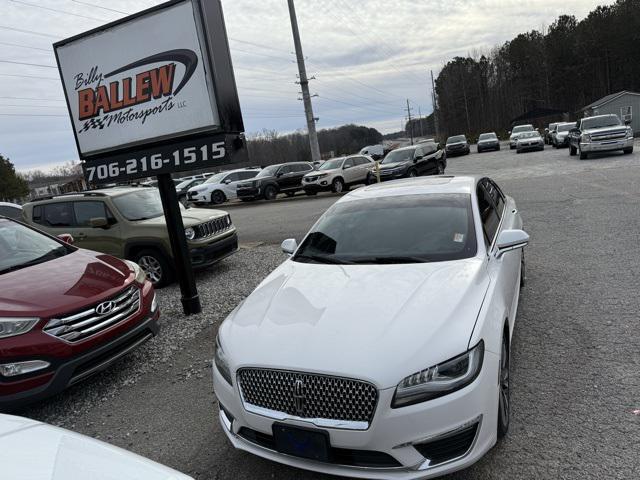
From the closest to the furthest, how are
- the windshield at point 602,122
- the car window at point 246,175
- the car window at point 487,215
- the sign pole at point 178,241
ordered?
the car window at point 487,215, the sign pole at point 178,241, the windshield at point 602,122, the car window at point 246,175

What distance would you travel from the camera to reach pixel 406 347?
2.44m

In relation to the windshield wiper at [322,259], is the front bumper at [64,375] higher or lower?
lower

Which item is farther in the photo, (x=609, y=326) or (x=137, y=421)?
(x=609, y=326)

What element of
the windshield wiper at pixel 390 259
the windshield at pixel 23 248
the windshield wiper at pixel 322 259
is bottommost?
the windshield wiper at pixel 390 259

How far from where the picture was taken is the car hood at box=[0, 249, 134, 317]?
12.5 ft

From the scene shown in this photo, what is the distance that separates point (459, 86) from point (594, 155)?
75.8 meters

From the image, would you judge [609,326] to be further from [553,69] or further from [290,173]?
[553,69]

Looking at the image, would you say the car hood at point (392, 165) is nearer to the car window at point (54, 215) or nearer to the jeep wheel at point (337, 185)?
the jeep wheel at point (337, 185)

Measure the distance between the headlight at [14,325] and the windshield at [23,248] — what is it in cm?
107

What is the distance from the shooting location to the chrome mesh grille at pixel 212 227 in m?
7.99

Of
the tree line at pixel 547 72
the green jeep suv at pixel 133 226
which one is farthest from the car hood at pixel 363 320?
the tree line at pixel 547 72

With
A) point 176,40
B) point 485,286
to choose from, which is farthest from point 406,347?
point 176,40

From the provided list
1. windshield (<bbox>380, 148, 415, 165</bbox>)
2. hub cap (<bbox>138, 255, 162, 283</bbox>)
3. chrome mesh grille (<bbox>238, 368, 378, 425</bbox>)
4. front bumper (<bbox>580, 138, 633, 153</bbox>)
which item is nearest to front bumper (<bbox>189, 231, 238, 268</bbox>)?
hub cap (<bbox>138, 255, 162, 283</bbox>)

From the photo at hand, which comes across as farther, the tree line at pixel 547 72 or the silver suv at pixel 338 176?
the tree line at pixel 547 72
